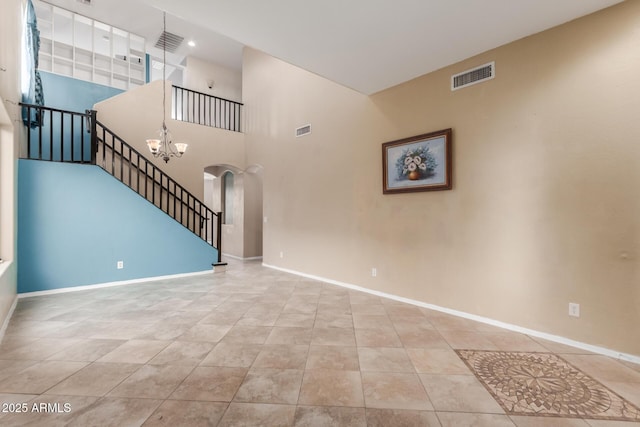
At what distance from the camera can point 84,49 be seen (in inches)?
279

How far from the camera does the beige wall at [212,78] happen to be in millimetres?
8711

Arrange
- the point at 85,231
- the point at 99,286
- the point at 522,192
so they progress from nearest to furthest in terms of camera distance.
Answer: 1. the point at 522,192
2. the point at 85,231
3. the point at 99,286

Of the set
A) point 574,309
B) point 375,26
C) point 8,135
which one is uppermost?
point 375,26

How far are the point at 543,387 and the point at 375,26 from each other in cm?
336

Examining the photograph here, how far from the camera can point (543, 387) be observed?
6.72ft

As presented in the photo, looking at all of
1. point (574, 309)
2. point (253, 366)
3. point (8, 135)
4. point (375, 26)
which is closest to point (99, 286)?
point (8, 135)

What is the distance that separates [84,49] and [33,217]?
5.31m

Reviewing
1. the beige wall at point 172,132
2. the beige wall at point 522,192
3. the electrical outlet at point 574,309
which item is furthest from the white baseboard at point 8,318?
the electrical outlet at point 574,309

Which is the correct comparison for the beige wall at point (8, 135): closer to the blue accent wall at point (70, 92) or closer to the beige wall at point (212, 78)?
the blue accent wall at point (70, 92)

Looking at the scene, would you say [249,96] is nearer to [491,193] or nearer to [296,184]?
[296,184]

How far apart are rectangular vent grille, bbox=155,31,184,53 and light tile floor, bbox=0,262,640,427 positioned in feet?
22.9

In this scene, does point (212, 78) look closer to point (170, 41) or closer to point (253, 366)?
point (170, 41)

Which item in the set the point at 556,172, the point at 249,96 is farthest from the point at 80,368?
the point at 249,96

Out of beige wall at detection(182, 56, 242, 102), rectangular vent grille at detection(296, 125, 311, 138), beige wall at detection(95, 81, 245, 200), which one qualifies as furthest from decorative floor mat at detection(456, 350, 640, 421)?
beige wall at detection(182, 56, 242, 102)
